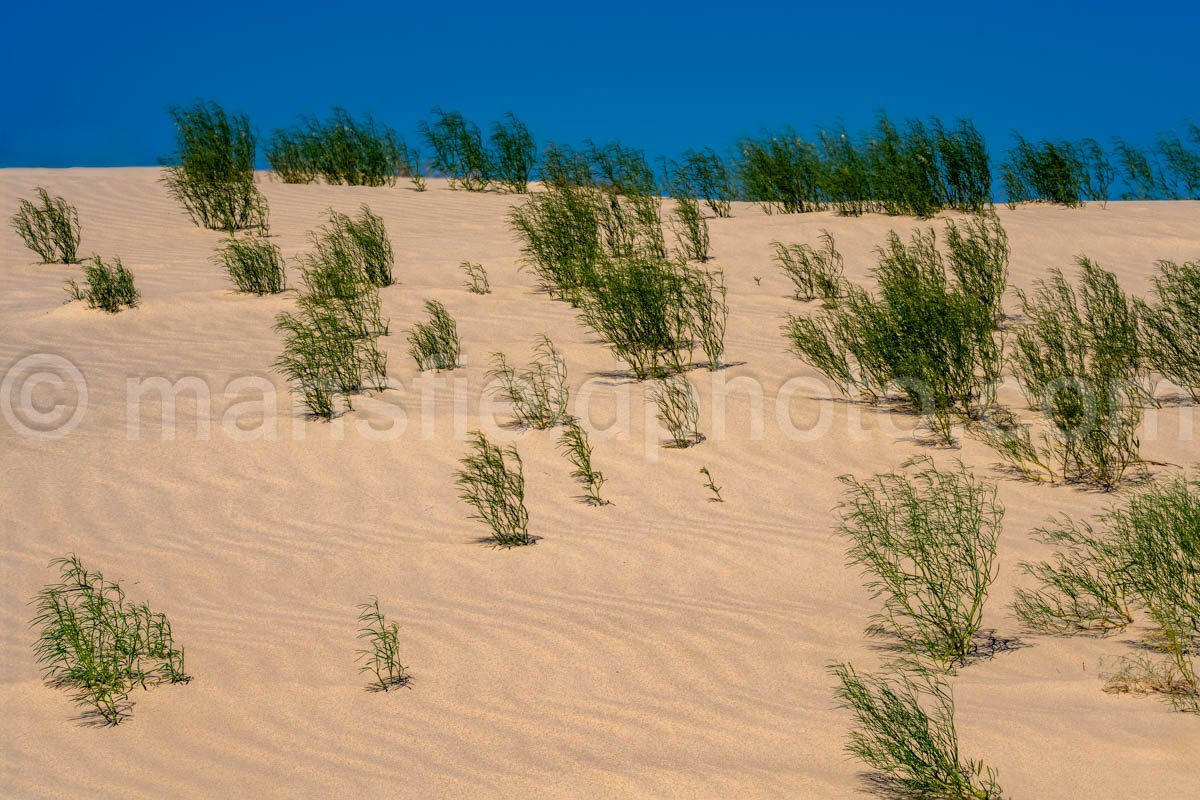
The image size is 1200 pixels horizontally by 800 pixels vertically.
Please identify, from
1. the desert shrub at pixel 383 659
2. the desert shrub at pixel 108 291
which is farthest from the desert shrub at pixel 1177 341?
the desert shrub at pixel 108 291

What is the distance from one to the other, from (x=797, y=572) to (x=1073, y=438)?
218 cm

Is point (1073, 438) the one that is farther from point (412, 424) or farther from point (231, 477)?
point (231, 477)

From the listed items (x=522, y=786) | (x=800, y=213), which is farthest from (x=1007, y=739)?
(x=800, y=213)

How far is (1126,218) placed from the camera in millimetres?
12508

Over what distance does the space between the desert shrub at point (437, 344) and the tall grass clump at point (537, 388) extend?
33cm

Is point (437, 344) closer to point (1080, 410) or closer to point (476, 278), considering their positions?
point (476, 278)

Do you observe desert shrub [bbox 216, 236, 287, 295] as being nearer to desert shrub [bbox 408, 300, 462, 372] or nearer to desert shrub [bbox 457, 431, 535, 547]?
desert shrub [bbox 408, 300, 462, 372]

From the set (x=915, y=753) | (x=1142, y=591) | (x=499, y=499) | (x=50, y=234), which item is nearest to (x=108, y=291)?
(x=50, y=234)

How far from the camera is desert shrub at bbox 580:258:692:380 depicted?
8094mm

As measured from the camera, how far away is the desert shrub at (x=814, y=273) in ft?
32.5

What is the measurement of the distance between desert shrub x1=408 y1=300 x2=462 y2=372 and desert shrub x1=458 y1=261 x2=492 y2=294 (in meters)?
1.36

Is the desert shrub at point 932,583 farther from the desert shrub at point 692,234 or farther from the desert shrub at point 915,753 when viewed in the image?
the desert shrub at point 692,234

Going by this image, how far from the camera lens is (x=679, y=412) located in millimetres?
7113

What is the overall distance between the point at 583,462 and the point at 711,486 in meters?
0.84
